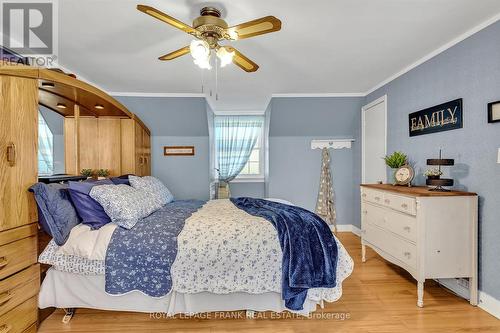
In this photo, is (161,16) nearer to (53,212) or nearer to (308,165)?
(53,212)

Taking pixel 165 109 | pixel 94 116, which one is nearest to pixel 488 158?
pixel 165 109

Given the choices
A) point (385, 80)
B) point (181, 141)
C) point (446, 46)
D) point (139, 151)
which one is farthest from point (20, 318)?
point (385, 80)

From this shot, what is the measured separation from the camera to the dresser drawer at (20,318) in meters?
1.59

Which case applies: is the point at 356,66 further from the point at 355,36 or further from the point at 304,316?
the point at 304,316

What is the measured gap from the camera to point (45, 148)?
2062 millimetres

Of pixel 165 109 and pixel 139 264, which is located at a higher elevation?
pixel 165 109

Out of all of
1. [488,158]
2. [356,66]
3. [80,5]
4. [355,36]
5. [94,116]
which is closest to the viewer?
[80,5]

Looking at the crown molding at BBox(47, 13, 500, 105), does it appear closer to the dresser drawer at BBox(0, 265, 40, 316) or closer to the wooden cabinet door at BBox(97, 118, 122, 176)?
the wooden cabinet door at BBox(97, 118, 122, 176)

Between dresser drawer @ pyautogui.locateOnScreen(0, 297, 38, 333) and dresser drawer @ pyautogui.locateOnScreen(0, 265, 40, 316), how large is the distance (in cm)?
4

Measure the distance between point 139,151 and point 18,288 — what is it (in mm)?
2247

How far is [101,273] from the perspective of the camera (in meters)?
1.84

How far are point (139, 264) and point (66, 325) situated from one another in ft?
2.51

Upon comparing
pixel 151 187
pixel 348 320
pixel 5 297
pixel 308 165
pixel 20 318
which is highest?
pixel 308 165

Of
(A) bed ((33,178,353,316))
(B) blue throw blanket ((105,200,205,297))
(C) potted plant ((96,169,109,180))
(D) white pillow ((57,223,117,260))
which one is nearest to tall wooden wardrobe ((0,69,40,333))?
(A) bed ((33,178,353,316))
